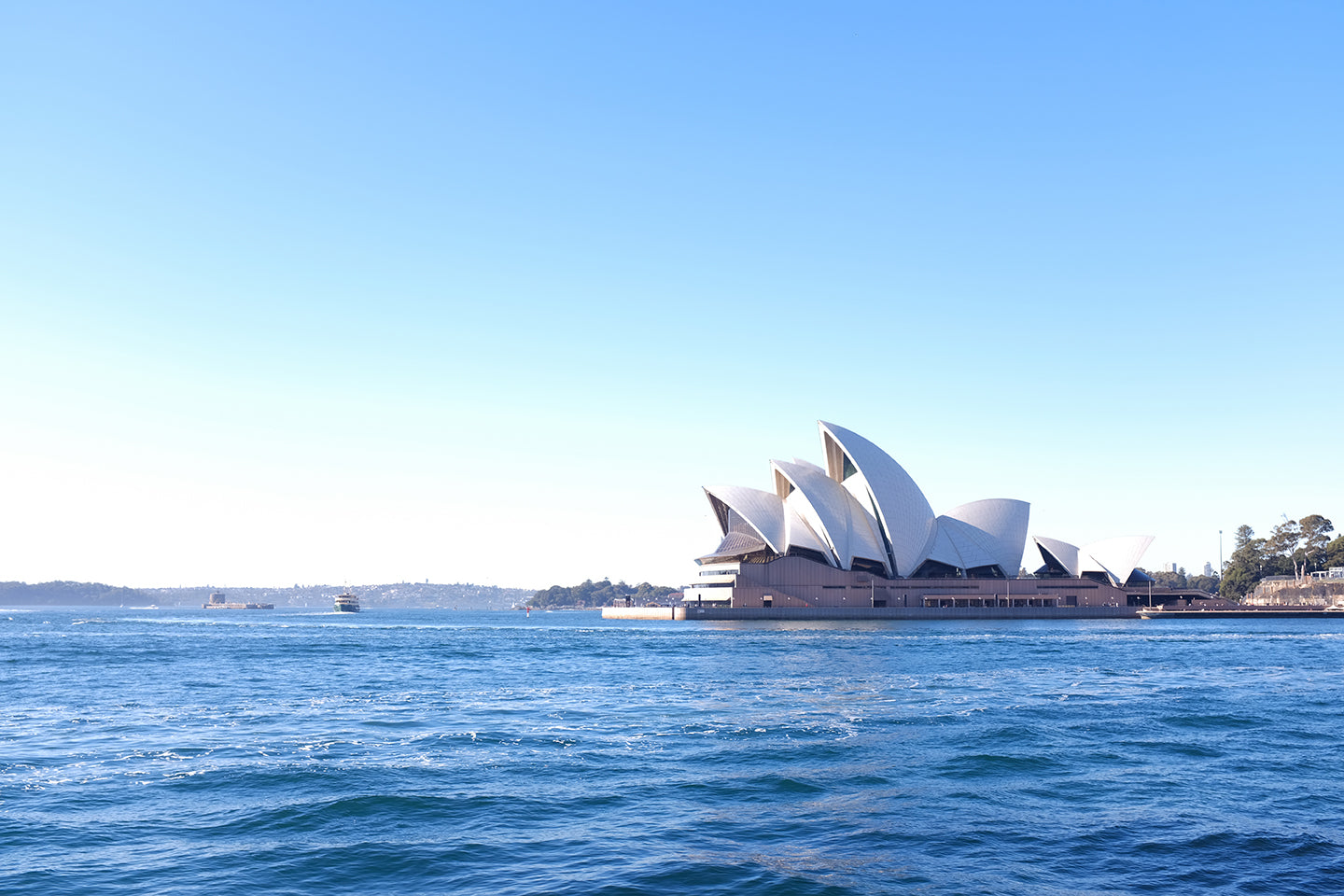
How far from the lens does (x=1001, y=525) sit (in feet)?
324

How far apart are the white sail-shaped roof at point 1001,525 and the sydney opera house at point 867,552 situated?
0.10 m

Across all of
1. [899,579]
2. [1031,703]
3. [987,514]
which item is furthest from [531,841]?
[987,514]

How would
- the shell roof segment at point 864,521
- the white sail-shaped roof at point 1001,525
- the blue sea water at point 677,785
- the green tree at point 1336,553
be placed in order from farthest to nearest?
the green tree at point 1336,553
the white sail-shaped roof at point 1001,525
the shell roof segment at point 864,521
the blue sea water at point 677,785

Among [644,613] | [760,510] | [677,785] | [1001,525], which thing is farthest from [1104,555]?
[677,785]

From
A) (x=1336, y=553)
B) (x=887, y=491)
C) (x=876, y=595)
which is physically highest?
(x=887, y=491)

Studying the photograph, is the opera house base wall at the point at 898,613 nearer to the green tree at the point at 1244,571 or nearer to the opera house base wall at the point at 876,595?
the opera house base wall at the point at 876,595

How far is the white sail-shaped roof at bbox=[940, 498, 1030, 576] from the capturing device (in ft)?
322

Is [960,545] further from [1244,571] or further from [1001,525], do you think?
[1244,571]

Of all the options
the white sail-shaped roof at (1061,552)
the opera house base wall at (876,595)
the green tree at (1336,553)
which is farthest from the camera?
the green tree at (1336,553)

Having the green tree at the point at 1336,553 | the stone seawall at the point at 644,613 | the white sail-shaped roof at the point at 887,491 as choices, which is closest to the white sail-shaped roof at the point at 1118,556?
the white sail-shaped roof at the point at 887,491

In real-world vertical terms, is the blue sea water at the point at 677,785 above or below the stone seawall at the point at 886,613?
above

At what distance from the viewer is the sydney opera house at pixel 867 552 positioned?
88.8 m

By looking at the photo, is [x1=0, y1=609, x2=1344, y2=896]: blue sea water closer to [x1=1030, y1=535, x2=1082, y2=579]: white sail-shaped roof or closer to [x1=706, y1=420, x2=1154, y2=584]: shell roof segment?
[x1=706, y1=420, x2=1154, y2=584]: shell roof segment

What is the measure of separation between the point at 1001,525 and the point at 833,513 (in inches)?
849
